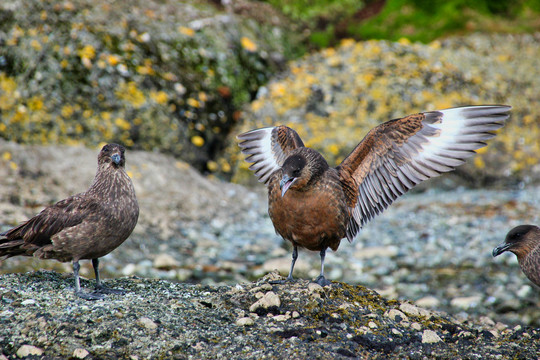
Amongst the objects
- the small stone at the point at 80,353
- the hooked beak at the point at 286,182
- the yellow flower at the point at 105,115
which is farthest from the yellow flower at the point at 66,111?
the small stone at the point at 80,353

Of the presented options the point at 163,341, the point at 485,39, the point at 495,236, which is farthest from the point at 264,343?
the point at 485,39

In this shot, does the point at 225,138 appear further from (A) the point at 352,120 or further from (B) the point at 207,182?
(A) the point at 352,120

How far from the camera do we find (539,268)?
5887mm

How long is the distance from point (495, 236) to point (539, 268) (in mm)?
3613

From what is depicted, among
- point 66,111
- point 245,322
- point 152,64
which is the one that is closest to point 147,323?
point 245,322

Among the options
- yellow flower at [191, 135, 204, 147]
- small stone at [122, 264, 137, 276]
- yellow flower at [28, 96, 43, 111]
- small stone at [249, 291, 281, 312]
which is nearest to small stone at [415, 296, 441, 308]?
small stone at [249, 291, 281, 312]

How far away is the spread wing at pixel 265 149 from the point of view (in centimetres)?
656

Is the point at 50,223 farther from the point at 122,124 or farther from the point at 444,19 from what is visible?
the point at 444,19

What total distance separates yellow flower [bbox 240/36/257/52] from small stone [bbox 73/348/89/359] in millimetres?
10589

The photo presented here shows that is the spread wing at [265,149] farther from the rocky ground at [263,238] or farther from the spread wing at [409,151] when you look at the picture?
the rocky ground at [263,238]

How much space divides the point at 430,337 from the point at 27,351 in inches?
126

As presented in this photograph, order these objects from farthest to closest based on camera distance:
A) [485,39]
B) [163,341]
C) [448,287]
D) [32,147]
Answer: [485,39], [32,147], [448,287], [163,341]

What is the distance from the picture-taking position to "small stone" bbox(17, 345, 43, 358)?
400 cm

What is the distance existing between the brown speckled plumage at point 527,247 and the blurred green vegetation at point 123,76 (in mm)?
7102
